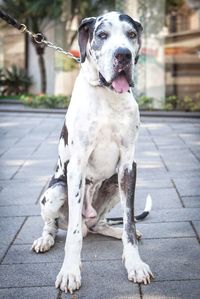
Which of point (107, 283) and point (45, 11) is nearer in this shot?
point (107, 283)

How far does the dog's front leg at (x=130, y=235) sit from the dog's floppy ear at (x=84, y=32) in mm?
855

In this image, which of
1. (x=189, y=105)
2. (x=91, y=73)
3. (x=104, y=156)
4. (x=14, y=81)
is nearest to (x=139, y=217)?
(x=104, y=156)

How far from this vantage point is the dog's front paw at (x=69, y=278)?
120 inches

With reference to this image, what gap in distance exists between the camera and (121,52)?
3055 millimetres

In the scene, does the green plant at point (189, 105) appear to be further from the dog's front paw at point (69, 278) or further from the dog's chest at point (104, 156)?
the dog's front paw at point (69, 278)

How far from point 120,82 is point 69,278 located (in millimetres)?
1301

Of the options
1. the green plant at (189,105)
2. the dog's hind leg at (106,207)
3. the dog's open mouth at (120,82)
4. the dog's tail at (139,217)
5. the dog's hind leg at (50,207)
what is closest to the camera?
the dog's open mouth at (120,82)

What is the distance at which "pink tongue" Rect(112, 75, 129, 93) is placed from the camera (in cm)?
316

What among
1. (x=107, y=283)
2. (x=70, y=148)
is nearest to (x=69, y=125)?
(x=70, y=148)

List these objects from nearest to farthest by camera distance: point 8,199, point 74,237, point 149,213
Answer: point 74,237 → point 149,213 → point 8,199

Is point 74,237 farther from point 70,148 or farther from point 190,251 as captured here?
point 190,251

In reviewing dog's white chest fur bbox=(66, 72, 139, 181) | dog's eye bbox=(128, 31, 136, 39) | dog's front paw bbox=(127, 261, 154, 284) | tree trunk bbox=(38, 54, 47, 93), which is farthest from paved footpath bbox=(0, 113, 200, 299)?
tree trunk bbox=(38, 54, 47, 93)

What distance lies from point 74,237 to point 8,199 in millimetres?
2036

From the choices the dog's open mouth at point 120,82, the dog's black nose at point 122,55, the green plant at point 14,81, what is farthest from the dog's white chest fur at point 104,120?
the green plant at point 14,81
